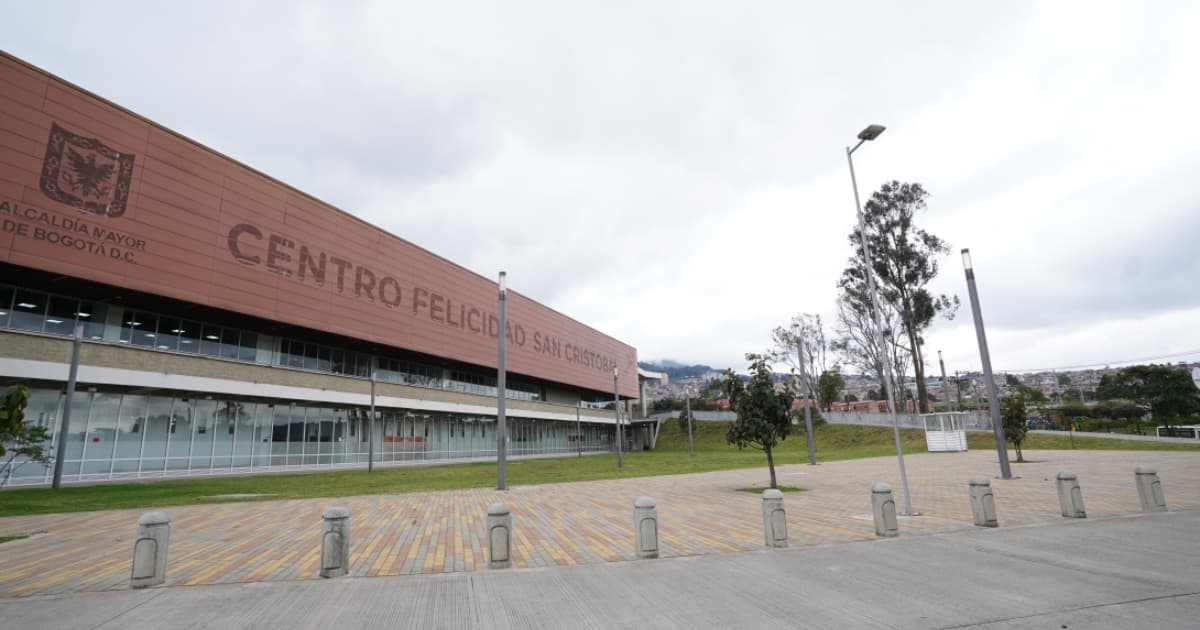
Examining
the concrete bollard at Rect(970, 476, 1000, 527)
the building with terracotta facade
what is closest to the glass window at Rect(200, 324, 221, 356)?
the building with terracotta facade

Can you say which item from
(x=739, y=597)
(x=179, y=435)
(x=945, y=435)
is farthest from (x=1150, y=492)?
(x=179, y=435)

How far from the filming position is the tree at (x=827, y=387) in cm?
6808

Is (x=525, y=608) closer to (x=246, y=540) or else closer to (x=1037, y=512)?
(x=246, y=540)

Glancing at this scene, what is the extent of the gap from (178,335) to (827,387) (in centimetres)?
6652

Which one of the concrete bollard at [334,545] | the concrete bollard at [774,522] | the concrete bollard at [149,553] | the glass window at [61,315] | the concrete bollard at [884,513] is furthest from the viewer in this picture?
the glass window at [61,315]

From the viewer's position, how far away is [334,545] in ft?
23.3

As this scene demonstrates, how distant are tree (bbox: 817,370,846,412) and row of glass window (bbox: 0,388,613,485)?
4432 cm

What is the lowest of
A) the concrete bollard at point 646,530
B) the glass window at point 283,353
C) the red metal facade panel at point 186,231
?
the concrete bollard at point 646,530

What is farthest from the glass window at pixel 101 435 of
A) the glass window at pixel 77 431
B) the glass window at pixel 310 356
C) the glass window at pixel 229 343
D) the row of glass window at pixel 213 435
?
the glass window at pixel 310 356

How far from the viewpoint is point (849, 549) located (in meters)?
8.23

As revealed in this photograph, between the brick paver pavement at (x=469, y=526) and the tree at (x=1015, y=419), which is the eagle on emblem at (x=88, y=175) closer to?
the brick paver pavement at (x=469, y=526)

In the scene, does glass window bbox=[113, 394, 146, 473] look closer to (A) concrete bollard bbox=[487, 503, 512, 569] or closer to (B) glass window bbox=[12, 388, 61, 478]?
(B) glass window bbox=[12, 388, 61, 478]

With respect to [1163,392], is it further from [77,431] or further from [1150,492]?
[77,431]

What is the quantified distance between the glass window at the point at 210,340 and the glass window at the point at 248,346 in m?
1.29
